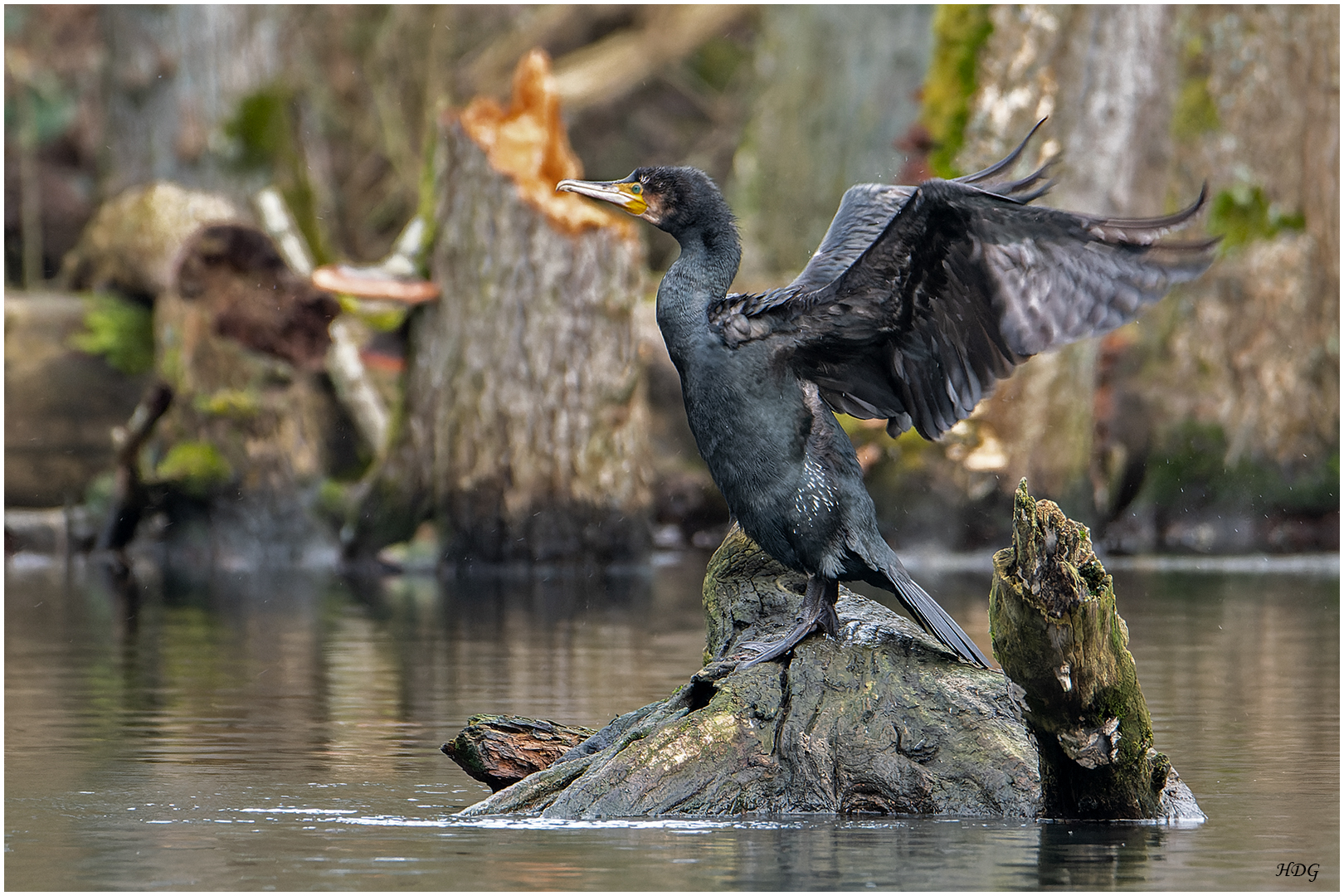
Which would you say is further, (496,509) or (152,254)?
(152,254)

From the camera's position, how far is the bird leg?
6.56 metres

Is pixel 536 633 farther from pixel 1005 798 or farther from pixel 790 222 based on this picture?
pixel 790 222

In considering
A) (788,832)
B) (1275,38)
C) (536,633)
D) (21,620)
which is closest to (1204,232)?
(1275,38)

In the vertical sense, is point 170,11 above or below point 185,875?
above

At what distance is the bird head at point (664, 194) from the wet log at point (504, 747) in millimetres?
1890

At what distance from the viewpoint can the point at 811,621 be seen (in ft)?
21.9

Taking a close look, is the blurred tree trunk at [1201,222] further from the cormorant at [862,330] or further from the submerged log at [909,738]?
the submerged log at [909,738]

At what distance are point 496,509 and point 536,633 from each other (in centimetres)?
451

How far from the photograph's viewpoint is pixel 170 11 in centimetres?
2005

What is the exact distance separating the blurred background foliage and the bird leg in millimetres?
8146

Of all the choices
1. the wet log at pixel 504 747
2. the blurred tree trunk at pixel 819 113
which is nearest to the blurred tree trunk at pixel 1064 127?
the blurred tree trunk at pixel 819 113

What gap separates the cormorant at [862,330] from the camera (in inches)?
259

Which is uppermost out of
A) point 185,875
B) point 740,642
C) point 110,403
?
point 110,403

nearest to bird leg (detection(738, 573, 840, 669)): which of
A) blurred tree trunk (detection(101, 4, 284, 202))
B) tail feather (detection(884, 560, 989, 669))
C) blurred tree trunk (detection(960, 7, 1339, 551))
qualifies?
tail feather (detection(884, 560, 989, 669))
